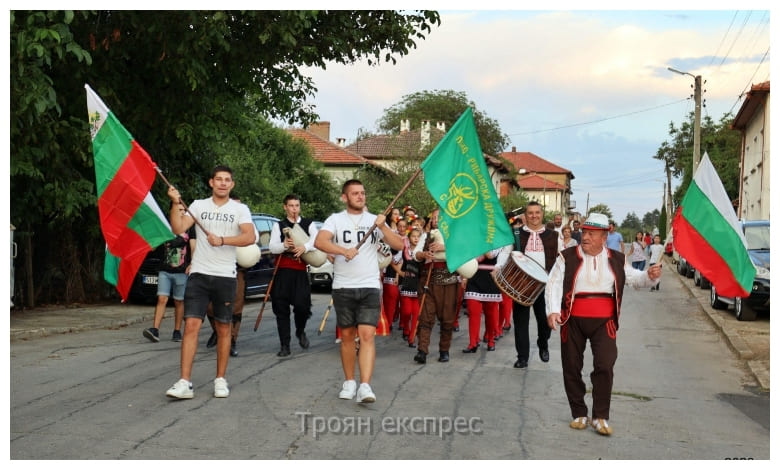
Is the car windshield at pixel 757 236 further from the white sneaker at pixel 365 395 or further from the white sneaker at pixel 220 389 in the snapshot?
the white sneaker at pixel 220 389

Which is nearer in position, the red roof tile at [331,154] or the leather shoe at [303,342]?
the leather shoe at [303,342]

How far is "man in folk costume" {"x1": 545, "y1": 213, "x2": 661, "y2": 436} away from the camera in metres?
7.05

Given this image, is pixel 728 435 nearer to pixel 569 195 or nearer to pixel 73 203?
pixel 73 203

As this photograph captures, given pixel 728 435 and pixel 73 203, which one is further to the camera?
pixel 73 203

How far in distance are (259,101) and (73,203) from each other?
12.9 ft

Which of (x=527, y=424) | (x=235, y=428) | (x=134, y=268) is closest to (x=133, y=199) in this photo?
(x=134, y=268)

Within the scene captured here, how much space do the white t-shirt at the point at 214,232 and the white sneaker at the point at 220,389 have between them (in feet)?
2.89

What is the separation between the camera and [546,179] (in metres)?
146

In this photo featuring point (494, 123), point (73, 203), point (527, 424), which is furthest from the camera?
point (494, 123)

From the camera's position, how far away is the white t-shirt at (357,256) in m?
8.04

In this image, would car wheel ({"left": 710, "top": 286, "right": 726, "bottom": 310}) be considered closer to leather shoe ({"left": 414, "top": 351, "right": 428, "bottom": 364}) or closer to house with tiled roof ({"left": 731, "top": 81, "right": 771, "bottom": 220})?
leather shoe ({"left": 414, "top": 351, "right": 428, "bottom": 364})

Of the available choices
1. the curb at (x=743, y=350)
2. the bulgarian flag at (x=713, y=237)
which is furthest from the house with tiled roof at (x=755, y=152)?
the bulgarian flag at (x=713, y=237)

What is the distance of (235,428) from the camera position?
6.61 meters

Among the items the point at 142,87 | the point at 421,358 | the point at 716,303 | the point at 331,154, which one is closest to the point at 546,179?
the point at 331,154
